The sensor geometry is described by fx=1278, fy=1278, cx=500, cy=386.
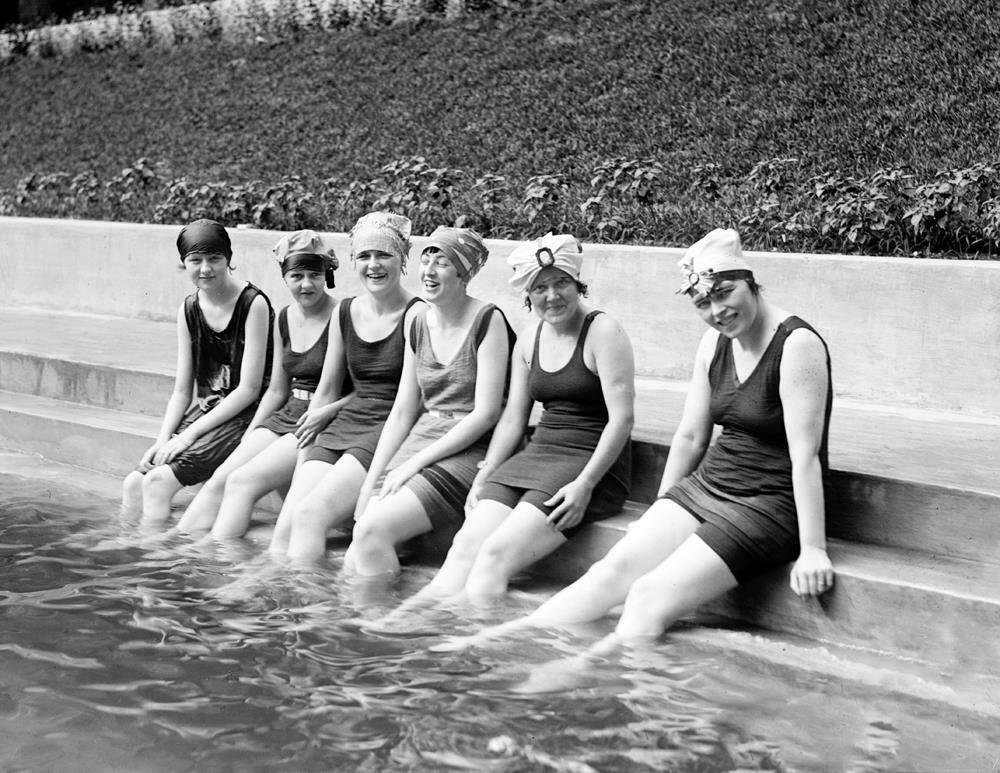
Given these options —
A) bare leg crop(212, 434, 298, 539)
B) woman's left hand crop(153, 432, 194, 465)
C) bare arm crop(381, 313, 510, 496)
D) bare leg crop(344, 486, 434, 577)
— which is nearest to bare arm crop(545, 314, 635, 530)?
bare arm crop(381, 313, 510, 496)

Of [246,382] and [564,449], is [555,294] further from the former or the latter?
[246,382]

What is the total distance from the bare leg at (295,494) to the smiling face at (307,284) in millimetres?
818

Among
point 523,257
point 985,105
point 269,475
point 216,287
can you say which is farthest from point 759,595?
point 985,105

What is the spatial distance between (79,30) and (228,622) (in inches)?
691

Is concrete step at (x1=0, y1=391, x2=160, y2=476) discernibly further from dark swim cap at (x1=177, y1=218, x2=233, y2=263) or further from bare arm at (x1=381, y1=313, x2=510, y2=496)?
bare arm at (x1=381, y1=313, x2=510, y2=496)

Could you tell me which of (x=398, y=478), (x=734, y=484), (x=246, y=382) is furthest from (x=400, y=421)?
(x=734, y=484)

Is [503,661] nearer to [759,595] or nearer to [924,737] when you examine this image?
[759,595]

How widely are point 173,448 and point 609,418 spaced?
239 cm

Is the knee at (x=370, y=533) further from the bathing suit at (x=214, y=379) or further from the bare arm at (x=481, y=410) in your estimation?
the bathing suit at (x=214, y=379)

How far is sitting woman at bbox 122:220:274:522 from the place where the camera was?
244 inches

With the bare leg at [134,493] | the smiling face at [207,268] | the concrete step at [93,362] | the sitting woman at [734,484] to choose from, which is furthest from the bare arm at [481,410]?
the concrete step at [93,362]

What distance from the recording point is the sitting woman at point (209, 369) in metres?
6.20

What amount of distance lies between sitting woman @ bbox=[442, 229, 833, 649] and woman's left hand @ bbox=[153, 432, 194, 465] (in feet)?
7.60

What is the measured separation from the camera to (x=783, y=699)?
3.96m
